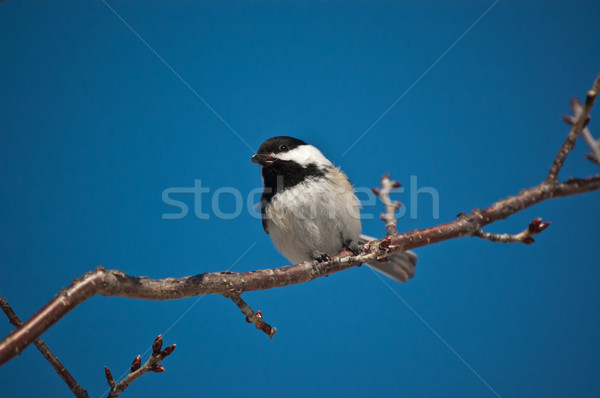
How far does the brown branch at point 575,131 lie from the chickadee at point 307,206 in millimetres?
1500

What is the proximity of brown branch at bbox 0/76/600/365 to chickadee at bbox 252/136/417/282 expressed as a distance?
878 millimetres

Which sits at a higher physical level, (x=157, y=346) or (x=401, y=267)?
(x=401, y=267)

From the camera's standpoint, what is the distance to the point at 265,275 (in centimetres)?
196

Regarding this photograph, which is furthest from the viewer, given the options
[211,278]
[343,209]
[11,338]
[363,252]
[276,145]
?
[276,145]

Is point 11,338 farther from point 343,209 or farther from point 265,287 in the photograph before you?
point 343,209

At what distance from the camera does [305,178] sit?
312 centimetres

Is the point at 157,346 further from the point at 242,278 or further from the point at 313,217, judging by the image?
the point at 313,217

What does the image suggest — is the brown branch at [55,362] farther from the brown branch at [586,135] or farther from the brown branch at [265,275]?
the brown branch at [586,135]

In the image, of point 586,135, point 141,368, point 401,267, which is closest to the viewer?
point 586,135

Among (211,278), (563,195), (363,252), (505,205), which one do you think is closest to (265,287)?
(211,278)

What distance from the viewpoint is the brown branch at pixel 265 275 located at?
1.27 meters

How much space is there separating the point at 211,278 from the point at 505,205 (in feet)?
4.26

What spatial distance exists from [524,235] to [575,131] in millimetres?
520

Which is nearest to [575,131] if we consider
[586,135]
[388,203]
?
[586,135]
